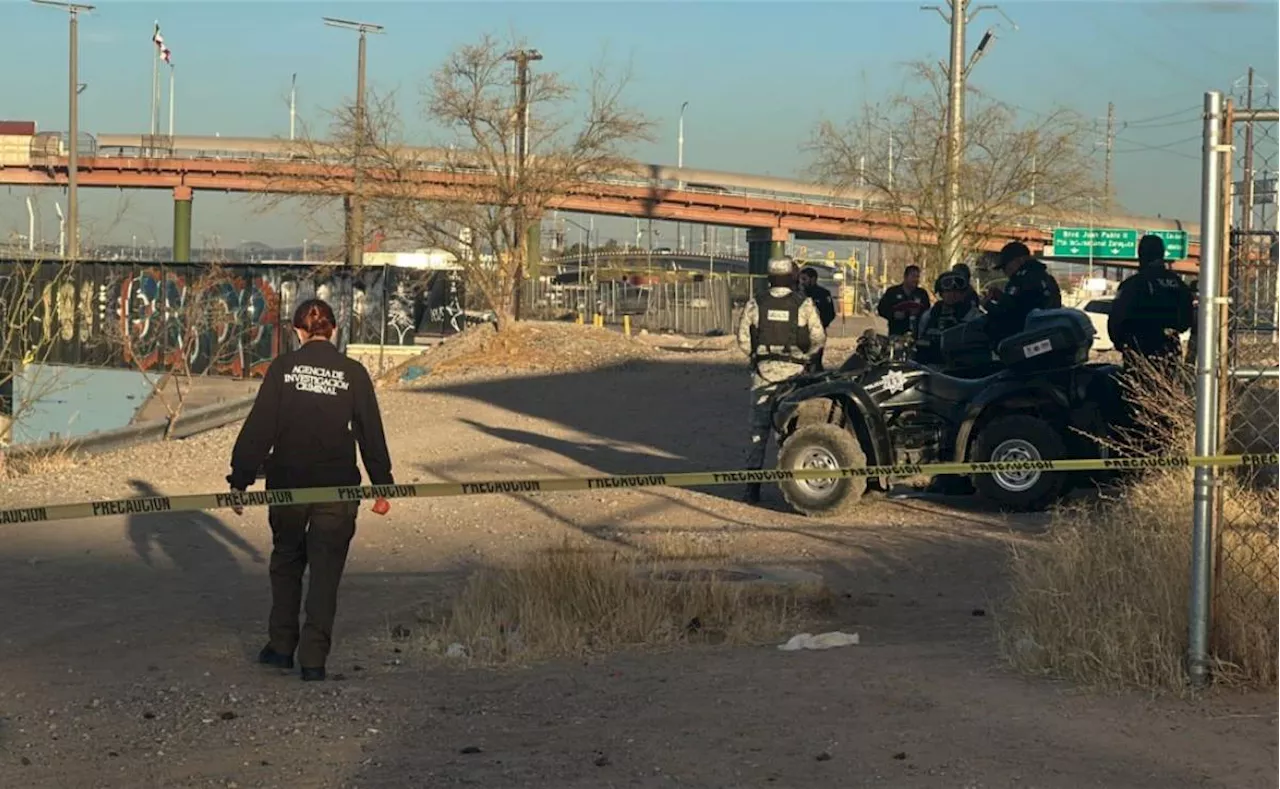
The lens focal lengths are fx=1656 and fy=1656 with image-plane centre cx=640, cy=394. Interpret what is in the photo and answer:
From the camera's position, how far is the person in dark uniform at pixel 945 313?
13.3 metres

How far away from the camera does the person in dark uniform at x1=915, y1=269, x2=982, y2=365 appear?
43.8 ft

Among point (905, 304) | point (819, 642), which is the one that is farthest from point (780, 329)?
point (819, 642)

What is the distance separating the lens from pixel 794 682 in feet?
21.8

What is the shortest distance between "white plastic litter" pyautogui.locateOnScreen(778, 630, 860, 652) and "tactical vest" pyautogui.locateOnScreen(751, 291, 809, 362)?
5306 millimetres

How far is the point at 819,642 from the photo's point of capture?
753 centimetres

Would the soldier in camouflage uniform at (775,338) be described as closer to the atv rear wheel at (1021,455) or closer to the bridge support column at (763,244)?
the atv rear wheel at (1021,455)

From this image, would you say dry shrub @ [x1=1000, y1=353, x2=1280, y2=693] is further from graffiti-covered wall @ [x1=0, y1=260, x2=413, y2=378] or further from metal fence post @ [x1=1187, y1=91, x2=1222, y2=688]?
graffiti-covered wall @ [x1=0, y1=260, x2=413, y2=378]

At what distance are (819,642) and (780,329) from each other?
5473 millimetres

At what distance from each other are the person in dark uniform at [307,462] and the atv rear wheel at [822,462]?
527 cm

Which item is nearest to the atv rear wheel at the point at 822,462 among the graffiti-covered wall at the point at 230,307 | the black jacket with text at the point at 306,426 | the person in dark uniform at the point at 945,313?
the person in dark uniform at the point at 945,313

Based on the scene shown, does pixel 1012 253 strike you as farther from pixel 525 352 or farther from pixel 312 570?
pixel 525 352

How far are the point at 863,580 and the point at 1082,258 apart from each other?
5913cm

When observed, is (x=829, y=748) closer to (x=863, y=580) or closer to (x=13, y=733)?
(x=13, y=733)

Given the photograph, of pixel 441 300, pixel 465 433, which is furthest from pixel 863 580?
pixel 441 300
